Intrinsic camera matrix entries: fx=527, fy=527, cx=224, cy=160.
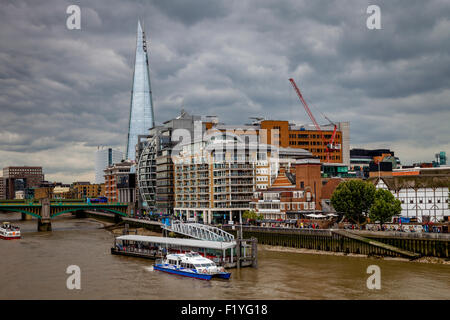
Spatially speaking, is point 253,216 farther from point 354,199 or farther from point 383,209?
point 383,209

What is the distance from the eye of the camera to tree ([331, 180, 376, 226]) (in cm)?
9781

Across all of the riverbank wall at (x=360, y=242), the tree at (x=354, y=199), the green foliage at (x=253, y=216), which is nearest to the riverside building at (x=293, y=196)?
the green foliage at (x=253, y=216)

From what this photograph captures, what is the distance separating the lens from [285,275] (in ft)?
213

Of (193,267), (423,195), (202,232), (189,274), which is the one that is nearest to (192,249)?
(189,274)

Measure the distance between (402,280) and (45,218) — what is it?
114 meters

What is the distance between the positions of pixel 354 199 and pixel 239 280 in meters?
43.0

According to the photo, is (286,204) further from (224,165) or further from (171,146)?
(171,146)

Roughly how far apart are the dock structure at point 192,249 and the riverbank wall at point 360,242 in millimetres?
12633

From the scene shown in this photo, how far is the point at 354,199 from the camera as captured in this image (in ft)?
323

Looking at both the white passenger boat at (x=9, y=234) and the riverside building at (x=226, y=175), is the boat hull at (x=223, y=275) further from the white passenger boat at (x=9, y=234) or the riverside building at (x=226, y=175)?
the riverside building at (x=226, y=175)

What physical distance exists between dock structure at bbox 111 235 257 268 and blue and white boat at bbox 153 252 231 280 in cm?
542

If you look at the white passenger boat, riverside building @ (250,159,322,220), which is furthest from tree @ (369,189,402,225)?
the white passenger boat

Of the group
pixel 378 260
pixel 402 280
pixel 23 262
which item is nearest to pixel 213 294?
pixel 402 280
